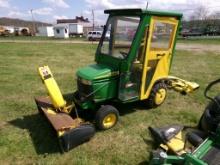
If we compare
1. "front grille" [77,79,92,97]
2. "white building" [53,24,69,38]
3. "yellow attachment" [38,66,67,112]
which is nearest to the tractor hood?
"front grille" [77,79,92,97]

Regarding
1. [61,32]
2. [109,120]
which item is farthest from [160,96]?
[61,32]

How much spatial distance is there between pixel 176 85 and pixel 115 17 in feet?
8.87

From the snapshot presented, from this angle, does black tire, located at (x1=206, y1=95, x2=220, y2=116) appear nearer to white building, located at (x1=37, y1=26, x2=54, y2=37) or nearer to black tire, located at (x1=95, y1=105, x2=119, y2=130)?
black tire, located at (x1=95, y1=105, x2=119, y2=130)

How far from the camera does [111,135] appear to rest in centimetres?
471

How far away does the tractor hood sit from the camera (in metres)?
4.84

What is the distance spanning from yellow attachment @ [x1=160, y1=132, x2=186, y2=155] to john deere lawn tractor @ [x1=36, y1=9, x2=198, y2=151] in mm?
1248

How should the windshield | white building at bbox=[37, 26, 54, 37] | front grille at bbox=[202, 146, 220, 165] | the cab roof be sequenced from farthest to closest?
white building at bbox=[37, 26, 54, 37], the windshield, the cab roof, front grille at bbox=[202, 146, 220, 165]

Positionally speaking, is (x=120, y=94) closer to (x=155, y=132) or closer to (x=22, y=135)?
(x=155, y=132)

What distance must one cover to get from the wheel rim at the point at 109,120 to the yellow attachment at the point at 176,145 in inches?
48.8

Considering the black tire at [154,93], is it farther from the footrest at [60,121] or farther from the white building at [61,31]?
the white building at [61,31]

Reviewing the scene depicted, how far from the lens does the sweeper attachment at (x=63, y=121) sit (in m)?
4.01

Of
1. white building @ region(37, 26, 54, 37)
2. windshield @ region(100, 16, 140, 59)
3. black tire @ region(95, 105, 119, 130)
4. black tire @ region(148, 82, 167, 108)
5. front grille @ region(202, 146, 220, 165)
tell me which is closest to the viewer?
front grille @ region(202, 146, 220, 165)

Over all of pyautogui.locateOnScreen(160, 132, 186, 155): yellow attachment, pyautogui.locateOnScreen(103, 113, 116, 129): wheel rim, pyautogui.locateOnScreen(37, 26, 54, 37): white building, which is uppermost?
pyautogui.locateOnScreen(160, 132, 186, 155): yellow attachment

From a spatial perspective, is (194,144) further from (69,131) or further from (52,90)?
(52,90)
